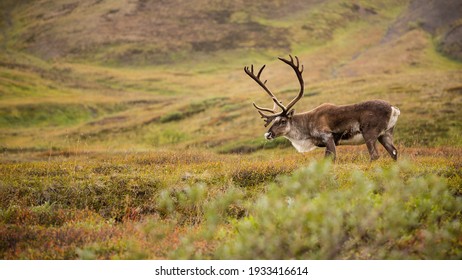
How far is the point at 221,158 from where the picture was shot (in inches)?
624

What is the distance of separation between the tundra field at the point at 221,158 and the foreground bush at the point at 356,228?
24mm

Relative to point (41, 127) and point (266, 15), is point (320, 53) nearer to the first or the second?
point (266, 15)

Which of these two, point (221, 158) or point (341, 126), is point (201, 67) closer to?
point (221, 158)

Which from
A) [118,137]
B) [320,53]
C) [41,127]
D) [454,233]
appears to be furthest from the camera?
[320,53]

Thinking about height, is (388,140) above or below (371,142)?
below

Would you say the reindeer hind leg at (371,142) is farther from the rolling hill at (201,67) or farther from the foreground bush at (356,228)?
the rolling hill at (201,67)

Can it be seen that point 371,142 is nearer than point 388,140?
Yes

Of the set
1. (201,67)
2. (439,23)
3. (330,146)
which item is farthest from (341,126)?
(439,23)

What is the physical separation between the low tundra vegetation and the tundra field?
3 cm

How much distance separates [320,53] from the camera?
8769cm

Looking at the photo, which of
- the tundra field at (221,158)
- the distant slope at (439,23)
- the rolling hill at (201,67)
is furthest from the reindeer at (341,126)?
the distant slope at (439,23)

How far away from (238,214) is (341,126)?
177 inches
